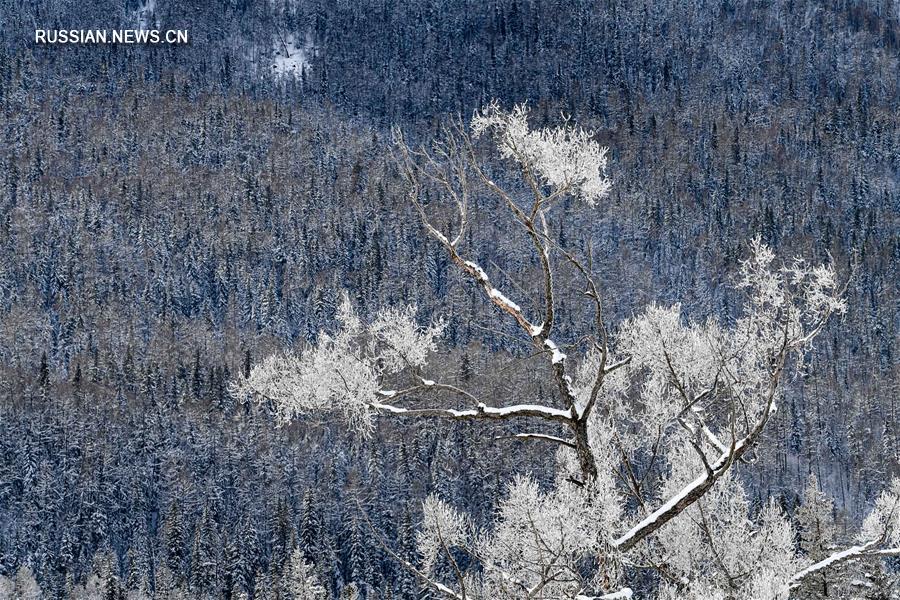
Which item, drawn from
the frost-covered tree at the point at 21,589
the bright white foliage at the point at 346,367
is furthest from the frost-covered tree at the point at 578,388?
the frost-covered tree at the point at 21,589

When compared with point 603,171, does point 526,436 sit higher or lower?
lower

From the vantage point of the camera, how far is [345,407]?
287 inches

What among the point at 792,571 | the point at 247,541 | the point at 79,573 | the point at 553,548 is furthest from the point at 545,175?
the point at 79,573

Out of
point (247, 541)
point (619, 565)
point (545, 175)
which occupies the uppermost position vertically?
point (247, 541)

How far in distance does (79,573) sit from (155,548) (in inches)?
615

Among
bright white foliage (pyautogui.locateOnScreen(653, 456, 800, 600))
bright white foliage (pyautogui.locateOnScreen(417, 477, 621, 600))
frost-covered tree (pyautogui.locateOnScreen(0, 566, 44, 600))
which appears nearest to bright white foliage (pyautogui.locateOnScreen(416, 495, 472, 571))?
bright white foliage (pyautogui.locateOnScreen(417, 477, 621, 600))

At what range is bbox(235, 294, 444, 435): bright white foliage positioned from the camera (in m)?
7.27

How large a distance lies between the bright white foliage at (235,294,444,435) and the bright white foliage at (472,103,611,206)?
125 centimetres

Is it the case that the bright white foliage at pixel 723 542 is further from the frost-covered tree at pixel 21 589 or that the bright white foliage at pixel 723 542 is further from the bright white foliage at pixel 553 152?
the frost-covered tree at pixel 21 589

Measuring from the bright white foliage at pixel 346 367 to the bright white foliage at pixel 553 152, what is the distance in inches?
49.1

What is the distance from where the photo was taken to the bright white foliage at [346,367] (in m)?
7.27

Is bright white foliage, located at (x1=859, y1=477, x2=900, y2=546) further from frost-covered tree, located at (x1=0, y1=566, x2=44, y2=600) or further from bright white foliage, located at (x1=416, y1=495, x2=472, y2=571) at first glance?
frost-covered tree, located at (x1=0, y1=566, x2=44, y2=600)

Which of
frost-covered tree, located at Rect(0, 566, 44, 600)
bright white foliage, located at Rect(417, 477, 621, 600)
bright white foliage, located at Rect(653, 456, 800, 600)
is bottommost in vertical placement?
bright white foliage, located at Rect(417, 477, 621, 600)

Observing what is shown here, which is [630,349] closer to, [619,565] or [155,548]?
[619,565]
